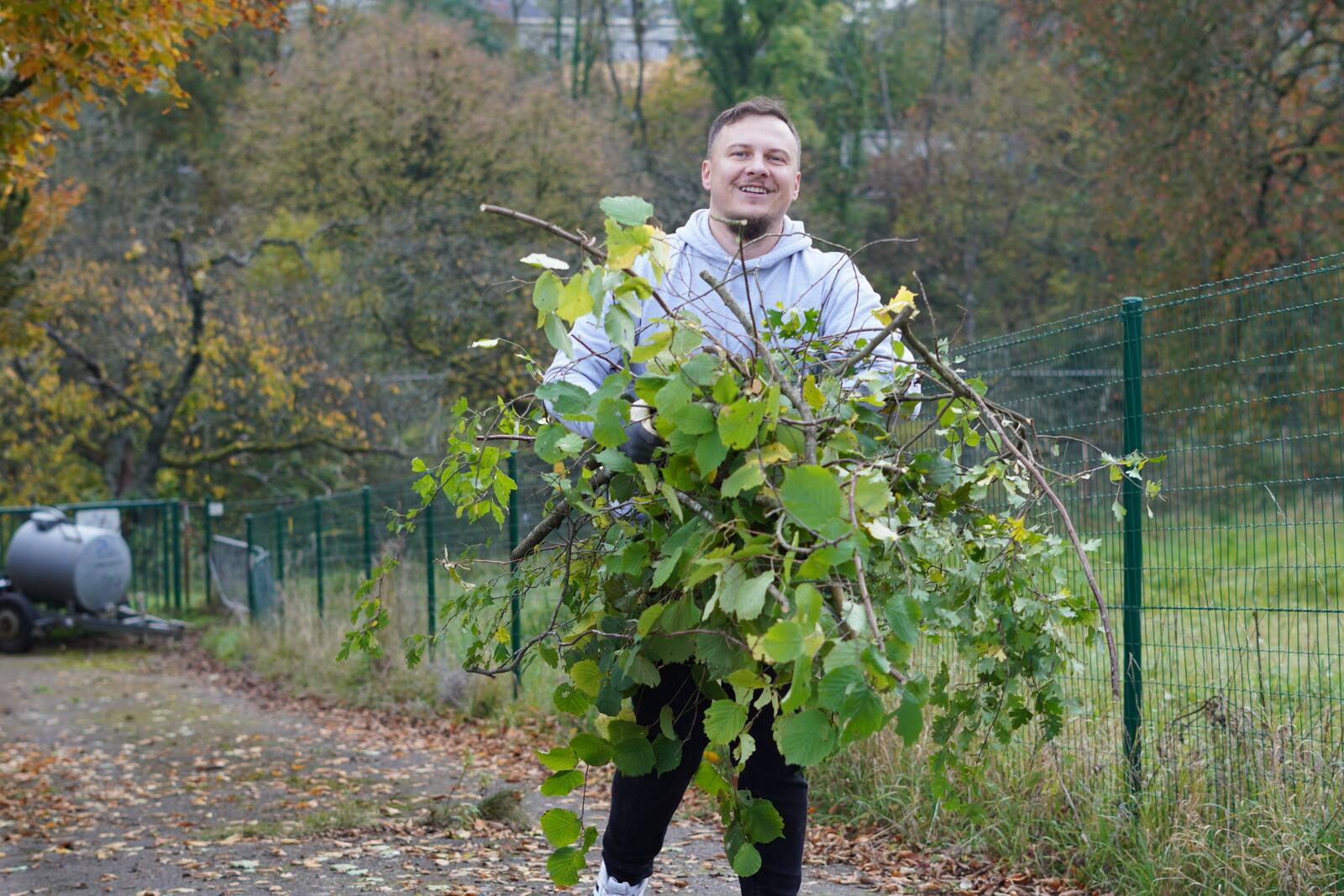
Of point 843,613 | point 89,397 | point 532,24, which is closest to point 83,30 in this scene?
point 843,613

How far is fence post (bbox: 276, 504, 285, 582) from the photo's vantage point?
14.3 m

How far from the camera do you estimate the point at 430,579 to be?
9.91m

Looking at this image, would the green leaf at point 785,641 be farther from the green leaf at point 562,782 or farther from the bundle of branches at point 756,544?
the green leaf at point 562,782

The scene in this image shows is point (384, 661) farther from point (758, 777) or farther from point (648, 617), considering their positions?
point (648, 617)

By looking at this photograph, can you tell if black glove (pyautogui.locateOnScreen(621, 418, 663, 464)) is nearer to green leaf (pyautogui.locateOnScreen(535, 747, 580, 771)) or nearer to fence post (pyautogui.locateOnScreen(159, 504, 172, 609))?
green leaf (pyautogui.locateOnScreen(535, 747, 580, 771))

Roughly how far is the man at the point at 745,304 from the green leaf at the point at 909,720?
1.02 m

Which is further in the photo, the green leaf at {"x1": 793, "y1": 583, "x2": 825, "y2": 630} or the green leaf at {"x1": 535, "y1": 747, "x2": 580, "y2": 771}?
the green leaf at {"x1": 535, "y1": 747, "x2": 580, "y2": 771}

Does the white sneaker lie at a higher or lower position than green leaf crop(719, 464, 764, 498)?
lower

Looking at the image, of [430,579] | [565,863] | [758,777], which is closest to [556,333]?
[565,863]

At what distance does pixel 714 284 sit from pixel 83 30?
5.66 metres

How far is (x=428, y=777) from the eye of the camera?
724cm

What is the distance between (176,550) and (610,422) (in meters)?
17.5

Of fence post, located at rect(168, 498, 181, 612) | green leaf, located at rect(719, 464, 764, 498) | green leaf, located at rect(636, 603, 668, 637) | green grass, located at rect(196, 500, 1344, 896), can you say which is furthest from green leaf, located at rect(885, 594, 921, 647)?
fence post, located at rect(168, 498, 181, 612)

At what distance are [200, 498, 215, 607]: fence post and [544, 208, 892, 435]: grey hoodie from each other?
15867mm
